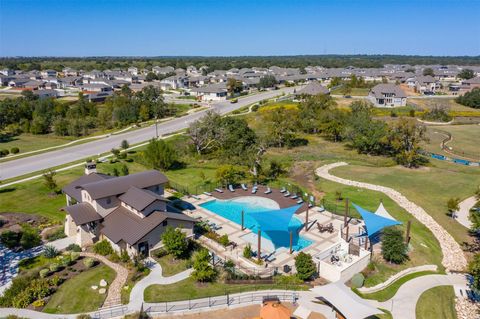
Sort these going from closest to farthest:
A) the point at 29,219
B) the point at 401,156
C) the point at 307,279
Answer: the point at 307,279 < the point at 29,219 < the point at 401,156

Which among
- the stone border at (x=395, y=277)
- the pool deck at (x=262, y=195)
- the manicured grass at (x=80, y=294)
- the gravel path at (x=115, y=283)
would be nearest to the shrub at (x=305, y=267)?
the stone border at (x=395, y=277)

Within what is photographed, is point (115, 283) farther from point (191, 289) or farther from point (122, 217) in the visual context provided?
point (122, 217)

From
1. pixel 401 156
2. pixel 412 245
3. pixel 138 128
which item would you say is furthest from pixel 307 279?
pixel 138 128

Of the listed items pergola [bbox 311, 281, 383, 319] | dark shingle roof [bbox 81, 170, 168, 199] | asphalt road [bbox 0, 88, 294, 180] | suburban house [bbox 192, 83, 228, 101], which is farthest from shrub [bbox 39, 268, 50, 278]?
suburban house [bbox 192, 83, 228, 101]

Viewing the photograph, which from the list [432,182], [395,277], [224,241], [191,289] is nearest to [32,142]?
[224,241]

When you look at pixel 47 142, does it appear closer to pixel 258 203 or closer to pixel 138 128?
pixel 138 128

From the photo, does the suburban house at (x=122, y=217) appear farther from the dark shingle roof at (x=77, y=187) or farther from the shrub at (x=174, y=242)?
the shrub at (x=174, y=242)
